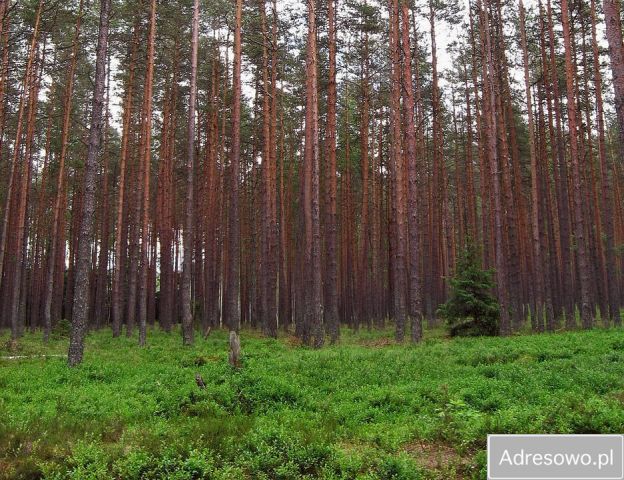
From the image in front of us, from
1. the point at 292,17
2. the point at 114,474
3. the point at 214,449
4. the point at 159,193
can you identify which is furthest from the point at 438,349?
the point at 159,193

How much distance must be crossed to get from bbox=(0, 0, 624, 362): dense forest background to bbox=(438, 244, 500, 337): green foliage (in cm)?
65

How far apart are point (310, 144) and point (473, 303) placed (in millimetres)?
9494

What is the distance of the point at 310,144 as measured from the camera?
19000 millimetres

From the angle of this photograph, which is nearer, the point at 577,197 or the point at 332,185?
the point at 577,197

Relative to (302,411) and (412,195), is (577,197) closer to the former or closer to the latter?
(412,195)

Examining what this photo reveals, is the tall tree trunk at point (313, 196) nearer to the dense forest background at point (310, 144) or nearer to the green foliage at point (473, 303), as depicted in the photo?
the dense forest background at point (310, 144)

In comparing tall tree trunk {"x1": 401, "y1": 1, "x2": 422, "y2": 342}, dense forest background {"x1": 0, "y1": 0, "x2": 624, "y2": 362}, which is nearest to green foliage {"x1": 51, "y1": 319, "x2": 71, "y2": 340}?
dense forest background {"x1": 0, "y1": 0, "x2": 624, "y2": 362}

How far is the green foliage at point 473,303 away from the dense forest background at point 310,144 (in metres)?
0.65

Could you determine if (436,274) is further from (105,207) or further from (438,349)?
(105,207)

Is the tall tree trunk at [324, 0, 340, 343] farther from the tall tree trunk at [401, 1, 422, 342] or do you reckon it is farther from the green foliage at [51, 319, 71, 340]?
the green foliage at [51, 319, 71, 340]

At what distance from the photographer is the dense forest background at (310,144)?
59.9 feet

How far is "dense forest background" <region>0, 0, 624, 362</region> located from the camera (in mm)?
18266

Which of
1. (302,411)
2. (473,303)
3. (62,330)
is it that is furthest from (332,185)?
(62,330)

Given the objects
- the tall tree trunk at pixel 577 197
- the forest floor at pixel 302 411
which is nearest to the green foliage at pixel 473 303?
the tall tree trunk at pixel 577 197
